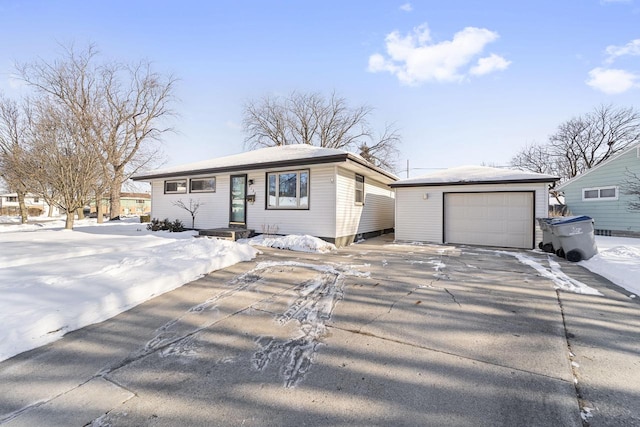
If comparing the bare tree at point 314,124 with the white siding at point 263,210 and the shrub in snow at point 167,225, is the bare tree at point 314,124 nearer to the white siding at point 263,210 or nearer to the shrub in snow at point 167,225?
the white siding at point 263,210

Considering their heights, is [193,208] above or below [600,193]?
below

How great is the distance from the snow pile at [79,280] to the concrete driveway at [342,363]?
0.27m

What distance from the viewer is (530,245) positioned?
28.5 ft

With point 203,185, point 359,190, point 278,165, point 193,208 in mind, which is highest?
point 278,165

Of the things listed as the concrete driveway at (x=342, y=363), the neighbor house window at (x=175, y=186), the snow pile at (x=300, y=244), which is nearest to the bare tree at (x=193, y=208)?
the neighbor house window at (x=175, y=186)

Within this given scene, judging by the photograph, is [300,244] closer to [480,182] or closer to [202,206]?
[202,206]

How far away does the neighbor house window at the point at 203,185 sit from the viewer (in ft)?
36.0

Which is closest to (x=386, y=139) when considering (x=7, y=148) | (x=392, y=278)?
(x=392, y=278)

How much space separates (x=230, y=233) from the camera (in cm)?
902

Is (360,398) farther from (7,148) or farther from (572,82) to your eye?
(7,148)

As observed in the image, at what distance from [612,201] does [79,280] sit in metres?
18.3

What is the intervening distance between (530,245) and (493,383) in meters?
8.49

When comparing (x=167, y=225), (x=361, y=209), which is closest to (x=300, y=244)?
(x=361, y=209)

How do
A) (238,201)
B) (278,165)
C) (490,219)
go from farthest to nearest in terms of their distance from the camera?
(238,201), (490,219), (278,165)
